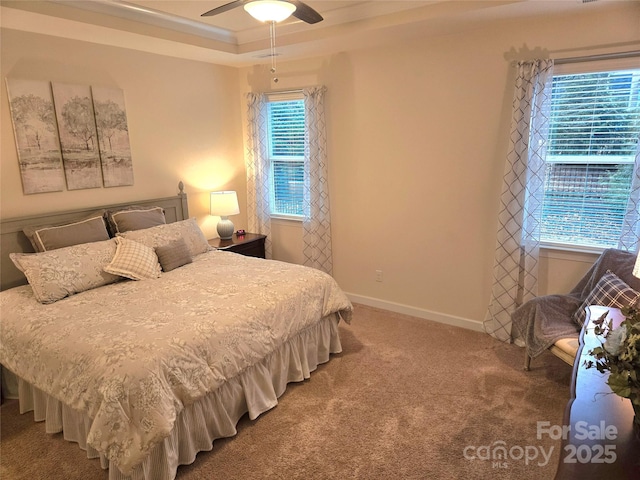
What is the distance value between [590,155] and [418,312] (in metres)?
1.89

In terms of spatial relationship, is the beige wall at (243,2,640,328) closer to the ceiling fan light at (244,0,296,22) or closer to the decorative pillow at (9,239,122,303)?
the ceiling fan light at (244,0,296,22)

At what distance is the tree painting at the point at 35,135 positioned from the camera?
2898 mm

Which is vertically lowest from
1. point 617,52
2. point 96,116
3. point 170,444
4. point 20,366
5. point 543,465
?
point 543,465

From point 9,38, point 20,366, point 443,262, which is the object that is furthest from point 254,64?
point 20,366

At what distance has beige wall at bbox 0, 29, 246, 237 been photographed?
9.61 feet

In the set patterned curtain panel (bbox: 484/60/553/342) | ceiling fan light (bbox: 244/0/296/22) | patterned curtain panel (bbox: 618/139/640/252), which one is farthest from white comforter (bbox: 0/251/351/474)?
patterned curtain panel (bbox: 618/139/640/252)

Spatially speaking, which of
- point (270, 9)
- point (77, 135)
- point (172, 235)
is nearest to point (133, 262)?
point (172, 235)

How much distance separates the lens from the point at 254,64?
173 inches

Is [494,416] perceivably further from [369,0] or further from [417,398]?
[369,0]

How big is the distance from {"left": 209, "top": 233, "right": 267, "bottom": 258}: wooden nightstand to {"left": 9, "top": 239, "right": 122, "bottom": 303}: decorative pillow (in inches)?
49.0

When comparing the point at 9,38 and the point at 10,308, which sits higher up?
the point at 9,38

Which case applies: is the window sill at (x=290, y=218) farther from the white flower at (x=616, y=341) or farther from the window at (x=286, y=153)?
the white flower at (x=616, y=341)

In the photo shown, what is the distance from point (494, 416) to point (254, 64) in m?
3.95

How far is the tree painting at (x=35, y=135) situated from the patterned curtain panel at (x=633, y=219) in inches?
162
